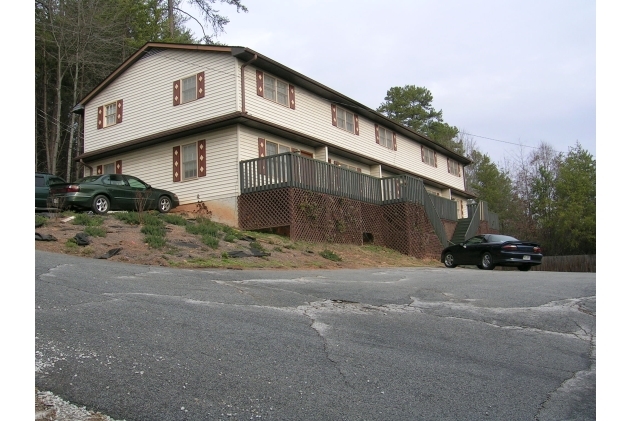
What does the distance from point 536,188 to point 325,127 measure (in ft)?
112

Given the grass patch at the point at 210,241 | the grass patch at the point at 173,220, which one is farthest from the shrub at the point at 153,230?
the grass patch at the point at 173,220

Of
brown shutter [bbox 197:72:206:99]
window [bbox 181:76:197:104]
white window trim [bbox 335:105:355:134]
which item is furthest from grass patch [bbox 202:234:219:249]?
white window trim [bbox 335:105:355:134]

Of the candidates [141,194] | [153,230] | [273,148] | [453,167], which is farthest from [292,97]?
[453,167]

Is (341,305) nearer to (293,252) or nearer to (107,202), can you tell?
(293,252)

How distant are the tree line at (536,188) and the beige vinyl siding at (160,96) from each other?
118 feet

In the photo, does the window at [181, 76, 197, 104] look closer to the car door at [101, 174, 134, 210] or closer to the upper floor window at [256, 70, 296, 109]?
the upper floor window at [256, 70, 296, 109]

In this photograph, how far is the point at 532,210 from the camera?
54656mm

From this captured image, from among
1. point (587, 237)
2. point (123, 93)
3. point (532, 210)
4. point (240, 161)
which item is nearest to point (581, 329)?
point (240, 161)

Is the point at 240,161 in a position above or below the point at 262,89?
below

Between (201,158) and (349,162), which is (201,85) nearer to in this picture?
(201,158)

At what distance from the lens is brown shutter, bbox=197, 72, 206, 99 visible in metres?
23.6

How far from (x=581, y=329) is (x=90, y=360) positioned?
22.5ft

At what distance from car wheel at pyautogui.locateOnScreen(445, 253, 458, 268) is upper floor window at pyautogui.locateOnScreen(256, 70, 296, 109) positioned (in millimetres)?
8751

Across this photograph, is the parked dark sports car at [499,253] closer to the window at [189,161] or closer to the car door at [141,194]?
the window at [189,161]
